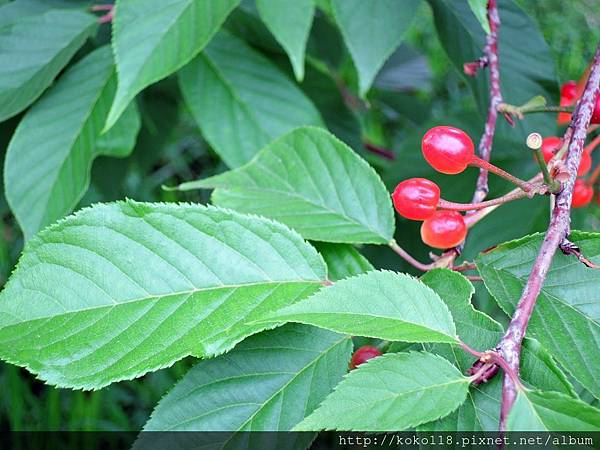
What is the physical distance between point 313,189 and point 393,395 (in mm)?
449

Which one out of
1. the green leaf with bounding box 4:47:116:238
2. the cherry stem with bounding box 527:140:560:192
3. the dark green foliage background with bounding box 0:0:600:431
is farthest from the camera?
the dark green foliage background with bounding box 0:0:600:431

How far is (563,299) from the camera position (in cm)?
73

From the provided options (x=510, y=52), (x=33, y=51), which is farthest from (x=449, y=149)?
(x=33, y=51)

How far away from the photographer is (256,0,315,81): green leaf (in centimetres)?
98

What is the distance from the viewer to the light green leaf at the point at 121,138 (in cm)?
120

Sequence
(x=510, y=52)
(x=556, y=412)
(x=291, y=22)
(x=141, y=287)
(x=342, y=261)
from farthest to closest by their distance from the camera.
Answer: (x=510, y=52), (x=291, y=22), (x=342, y=261), (x=141, y=287), (x=556, y=412)

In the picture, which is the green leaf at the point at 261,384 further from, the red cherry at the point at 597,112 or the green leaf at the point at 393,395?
the red cherry at the point at 597,112

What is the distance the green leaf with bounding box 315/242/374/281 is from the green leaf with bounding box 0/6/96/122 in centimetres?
56

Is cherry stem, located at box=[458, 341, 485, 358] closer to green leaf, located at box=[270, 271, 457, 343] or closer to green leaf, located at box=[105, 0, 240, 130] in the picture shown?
green leaf, located at box=[270, 271, 457, 343]

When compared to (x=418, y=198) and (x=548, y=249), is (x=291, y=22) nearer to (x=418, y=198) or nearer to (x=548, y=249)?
(x=418, y=198)

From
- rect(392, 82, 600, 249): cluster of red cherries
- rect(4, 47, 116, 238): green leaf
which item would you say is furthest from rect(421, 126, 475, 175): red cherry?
rect(4, 47, 116, 238): green leaf

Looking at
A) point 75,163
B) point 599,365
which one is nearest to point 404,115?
point 75,163

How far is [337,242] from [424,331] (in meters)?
0.30

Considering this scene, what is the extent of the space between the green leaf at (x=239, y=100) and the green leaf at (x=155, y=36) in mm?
260
